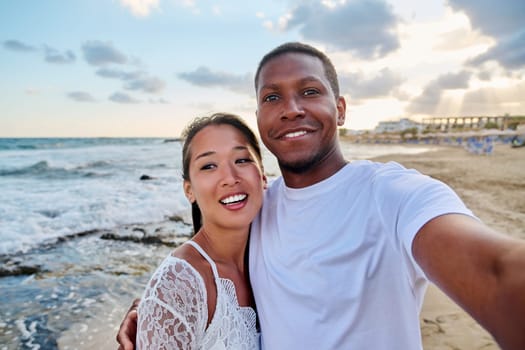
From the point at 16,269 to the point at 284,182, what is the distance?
5520mm

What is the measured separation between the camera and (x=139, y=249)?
6.30 meters

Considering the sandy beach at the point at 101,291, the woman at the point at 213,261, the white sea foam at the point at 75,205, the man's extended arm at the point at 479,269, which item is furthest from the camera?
the white sea foam at the point at 75,205

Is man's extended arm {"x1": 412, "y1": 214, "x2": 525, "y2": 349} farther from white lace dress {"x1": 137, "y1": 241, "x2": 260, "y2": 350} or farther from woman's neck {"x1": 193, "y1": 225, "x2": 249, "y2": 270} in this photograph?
woman's neck {"x1": 193, "y1": 225, "x2": 249, "y2": 270}

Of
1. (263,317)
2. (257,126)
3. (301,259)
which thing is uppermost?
(257,126)

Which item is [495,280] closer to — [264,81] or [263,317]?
[263,317]

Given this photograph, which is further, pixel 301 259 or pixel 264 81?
pixel 264 81

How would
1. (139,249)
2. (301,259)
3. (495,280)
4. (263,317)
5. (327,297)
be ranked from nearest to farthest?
1. (495,280)
2. (327,297)
3. (301,259)
4. (263,317)
5. (139,249)

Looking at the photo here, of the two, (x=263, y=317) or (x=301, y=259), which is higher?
(x=301, y=259)

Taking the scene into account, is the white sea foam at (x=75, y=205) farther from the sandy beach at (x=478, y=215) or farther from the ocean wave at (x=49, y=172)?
the sandy beach at (x=478, y=215)

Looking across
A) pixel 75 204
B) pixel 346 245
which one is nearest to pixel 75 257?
pixel 75 204

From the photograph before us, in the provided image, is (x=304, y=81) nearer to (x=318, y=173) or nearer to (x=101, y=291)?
(x=318, y=173)

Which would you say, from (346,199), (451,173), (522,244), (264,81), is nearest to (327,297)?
(346,199)

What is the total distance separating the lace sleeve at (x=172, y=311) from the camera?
1.50 m

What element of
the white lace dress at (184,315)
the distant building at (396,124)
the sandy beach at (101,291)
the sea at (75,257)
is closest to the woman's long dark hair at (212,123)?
the sea at (75,257)
